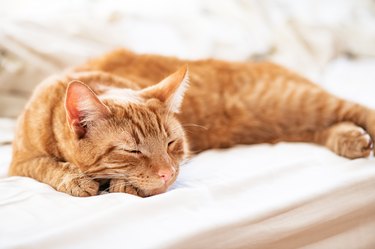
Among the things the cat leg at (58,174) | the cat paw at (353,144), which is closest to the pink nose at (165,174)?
the cat leg at (58,174)

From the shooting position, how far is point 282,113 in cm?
226

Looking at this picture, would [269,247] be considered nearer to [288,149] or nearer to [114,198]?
[114,198]

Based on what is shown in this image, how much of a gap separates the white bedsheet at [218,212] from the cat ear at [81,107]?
23 centimetres

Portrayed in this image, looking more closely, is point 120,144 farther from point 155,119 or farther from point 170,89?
point 170,89

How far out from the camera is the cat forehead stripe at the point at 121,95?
5.29 feet

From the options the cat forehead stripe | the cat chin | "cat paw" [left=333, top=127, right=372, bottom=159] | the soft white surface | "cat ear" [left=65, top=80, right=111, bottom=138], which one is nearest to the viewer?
the soft white surface

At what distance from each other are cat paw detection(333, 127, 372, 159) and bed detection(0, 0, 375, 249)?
0.05 meters

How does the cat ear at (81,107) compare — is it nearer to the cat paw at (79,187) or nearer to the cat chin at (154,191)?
the cat paw at (79,187)

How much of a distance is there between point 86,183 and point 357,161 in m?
0.98

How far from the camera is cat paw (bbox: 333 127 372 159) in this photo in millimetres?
1810

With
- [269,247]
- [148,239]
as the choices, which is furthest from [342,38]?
[148,239]

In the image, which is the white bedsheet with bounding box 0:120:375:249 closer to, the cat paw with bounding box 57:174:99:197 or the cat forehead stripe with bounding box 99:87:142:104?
the cat paw with bounding box 57:174:99:197

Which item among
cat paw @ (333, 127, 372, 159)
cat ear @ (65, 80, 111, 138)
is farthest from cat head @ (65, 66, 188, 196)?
cat paw @ (333, 127, 372, 159)

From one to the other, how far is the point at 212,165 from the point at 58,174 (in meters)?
0.59
